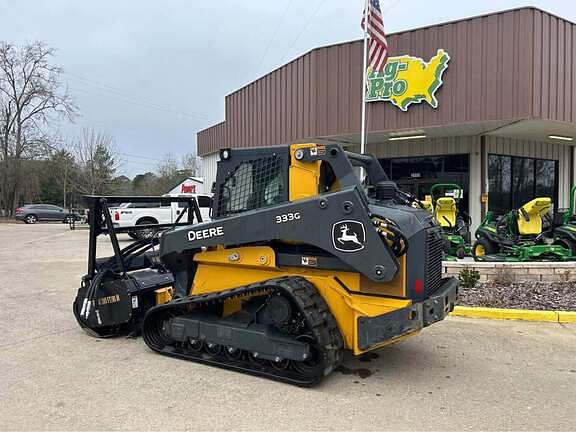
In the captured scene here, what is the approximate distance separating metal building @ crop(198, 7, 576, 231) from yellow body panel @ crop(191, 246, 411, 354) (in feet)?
30.1

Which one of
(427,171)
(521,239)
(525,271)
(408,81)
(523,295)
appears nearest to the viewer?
(523,295)

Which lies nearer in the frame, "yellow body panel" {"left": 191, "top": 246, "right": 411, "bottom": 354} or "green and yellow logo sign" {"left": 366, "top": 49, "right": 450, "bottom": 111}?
"yellow body panel" {"left": 191, "top": 246, "right": 411, "bottom": 354}

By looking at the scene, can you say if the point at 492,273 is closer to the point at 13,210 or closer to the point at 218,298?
the point at 218,298

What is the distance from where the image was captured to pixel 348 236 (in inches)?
156

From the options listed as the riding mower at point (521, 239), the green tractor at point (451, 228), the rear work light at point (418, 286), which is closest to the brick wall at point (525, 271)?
the riding mower at point (521, 239)

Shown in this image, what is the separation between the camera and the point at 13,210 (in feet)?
132

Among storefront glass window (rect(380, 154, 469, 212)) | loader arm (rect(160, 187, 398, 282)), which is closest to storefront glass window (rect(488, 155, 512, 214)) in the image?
storefront glass window (rect(380, 154, 469, 212))

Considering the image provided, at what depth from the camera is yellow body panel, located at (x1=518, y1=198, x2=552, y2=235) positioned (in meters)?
9.99

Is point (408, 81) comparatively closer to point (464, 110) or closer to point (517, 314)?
point (464, 110)

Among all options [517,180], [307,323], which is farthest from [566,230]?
[307,323]

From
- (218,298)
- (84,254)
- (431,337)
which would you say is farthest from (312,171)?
(84,254)

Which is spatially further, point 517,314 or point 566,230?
point 566,230

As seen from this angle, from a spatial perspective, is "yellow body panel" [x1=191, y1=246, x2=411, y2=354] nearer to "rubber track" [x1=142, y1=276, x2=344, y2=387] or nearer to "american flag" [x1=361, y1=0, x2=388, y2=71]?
"rubber track" [x1=142, y1=276, x2=344, y2=387]

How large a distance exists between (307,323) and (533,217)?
800cm
